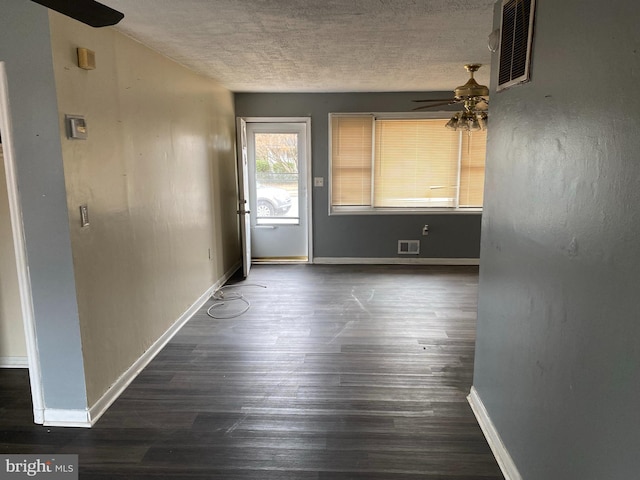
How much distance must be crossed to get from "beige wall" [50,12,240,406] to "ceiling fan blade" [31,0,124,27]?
0.72m

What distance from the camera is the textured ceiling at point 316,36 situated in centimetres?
238

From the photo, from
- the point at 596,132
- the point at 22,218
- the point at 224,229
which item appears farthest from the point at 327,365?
the point at 224,229

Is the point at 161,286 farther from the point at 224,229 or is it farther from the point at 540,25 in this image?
the point at 540,25

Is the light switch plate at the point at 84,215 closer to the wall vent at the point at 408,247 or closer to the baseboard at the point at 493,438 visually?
the baseboard at the point at 493,438

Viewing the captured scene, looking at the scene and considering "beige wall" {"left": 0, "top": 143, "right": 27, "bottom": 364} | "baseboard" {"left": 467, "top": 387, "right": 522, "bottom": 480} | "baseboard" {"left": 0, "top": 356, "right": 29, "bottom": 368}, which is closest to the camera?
"baseboard" {"left": 467, "top": 387, "right": 522, "bottom": 480}

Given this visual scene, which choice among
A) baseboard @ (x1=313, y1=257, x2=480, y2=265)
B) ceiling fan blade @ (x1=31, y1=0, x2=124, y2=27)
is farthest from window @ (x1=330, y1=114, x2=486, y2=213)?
ceiling fan blade @ (x1=31, y1=0, x2=124, y2=27)

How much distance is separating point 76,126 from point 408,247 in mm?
4705

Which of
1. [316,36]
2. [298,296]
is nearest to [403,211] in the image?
[298,296]

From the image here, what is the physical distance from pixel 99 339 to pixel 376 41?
270 cm

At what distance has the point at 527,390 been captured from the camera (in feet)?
6.16

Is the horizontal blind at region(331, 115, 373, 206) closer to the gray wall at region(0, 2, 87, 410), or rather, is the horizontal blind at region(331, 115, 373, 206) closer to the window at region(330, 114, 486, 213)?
the window at region(330, 114, 486, 213)

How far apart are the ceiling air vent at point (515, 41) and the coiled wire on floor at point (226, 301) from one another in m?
3.10

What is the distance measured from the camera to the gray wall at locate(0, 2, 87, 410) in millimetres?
2100

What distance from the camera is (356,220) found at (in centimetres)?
611
